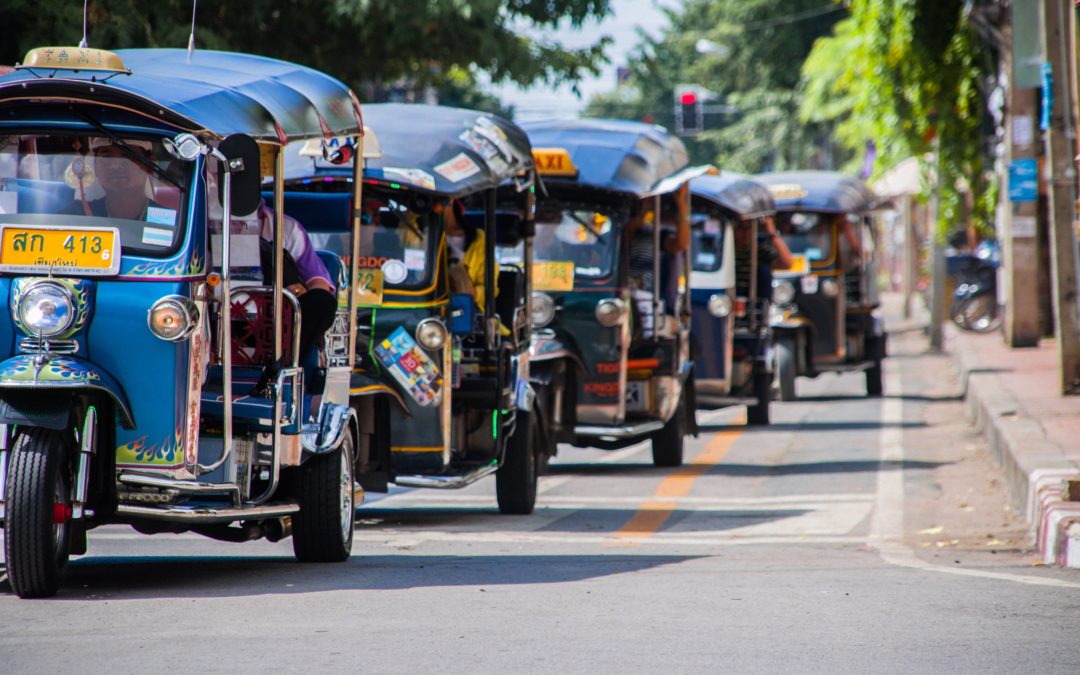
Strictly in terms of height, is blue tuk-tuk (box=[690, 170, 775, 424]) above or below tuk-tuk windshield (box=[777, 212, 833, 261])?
below

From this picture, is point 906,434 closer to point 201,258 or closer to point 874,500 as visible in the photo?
point 874,500

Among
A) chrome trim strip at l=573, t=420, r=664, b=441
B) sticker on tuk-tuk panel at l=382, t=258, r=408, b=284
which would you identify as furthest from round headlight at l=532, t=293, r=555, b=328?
sticker on tuk-tuk panel at l=382, t=258, r=408, b=284

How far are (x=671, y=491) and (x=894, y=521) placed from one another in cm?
250

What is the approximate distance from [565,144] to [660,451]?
2848mm

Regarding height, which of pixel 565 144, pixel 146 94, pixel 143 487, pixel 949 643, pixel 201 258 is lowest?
pixel 949 643

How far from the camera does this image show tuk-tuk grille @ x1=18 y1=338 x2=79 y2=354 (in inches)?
271

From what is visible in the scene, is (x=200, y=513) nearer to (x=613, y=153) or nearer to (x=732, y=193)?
(x=613, y=153)

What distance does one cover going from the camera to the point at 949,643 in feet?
20.3

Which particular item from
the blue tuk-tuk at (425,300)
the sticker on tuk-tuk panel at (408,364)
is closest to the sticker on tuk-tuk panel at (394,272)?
the blue tuk-tuk at (425,300)

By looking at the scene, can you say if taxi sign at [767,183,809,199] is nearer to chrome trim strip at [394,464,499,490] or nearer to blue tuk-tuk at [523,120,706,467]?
blue tuk-tuk at [523,120,706,467]

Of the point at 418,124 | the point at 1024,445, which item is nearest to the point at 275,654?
the point at 418,124

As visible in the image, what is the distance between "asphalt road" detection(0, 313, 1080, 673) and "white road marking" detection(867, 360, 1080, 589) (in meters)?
0.03

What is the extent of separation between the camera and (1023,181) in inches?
710

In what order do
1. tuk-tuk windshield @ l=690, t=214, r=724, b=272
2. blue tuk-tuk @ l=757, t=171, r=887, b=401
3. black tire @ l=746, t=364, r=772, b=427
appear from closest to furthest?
tuk-tuk windshield @ l=690, t=214, r=724, b=272 → black tire @ l=746, t=364, r=772, b=427 → blue tuk-tuk @ l=757, t=171, r=887, b=401
